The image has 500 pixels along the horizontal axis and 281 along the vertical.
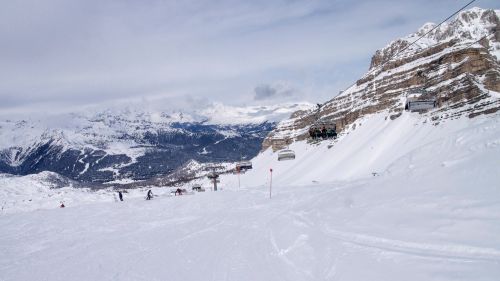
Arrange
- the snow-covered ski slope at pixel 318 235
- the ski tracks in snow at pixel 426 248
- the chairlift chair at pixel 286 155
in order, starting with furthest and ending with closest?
the chairlift chair at pixel 286 155 → the snow-covered ski slope at pixel 318 235 → the ski tracks in snow at pixel 426 248

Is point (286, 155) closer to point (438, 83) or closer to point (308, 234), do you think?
point (438, 83)

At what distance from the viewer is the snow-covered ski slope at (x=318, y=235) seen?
1288 cm

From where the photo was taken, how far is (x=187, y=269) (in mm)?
14961

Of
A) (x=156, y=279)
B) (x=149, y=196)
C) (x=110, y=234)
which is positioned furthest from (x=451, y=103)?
(x=156, y=279)

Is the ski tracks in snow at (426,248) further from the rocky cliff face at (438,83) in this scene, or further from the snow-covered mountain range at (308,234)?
the rocky cliff face at (438,83)

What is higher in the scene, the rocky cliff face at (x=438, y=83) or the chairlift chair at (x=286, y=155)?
the rocky cliff face at (x=438, y=83)

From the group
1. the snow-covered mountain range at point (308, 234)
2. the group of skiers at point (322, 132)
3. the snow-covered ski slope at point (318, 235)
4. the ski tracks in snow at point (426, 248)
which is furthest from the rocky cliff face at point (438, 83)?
the ski tracks in snow at point (426, 248)

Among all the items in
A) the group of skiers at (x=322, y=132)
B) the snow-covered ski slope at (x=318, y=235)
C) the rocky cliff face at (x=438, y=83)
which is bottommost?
the snow-covered ski slope at (x=318, y=235)

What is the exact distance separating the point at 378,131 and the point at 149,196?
2962 inches

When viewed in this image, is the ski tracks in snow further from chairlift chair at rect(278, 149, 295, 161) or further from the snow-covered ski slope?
chairlift chair at rect(278, 149, 295, 161)

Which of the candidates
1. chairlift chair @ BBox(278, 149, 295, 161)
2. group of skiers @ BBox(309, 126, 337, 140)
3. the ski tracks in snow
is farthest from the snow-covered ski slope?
chairlift chair @ BBox(278, 149, 295, 161)

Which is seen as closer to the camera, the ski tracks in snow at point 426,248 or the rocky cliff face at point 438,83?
the ski tracks in snow at point 426,248

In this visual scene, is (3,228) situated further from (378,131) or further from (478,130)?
(378,131)

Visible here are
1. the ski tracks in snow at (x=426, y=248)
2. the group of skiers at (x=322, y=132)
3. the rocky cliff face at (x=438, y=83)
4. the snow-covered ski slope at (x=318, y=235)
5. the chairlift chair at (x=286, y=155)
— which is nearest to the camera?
the ski tracks in snow at (x=426, y=248)
